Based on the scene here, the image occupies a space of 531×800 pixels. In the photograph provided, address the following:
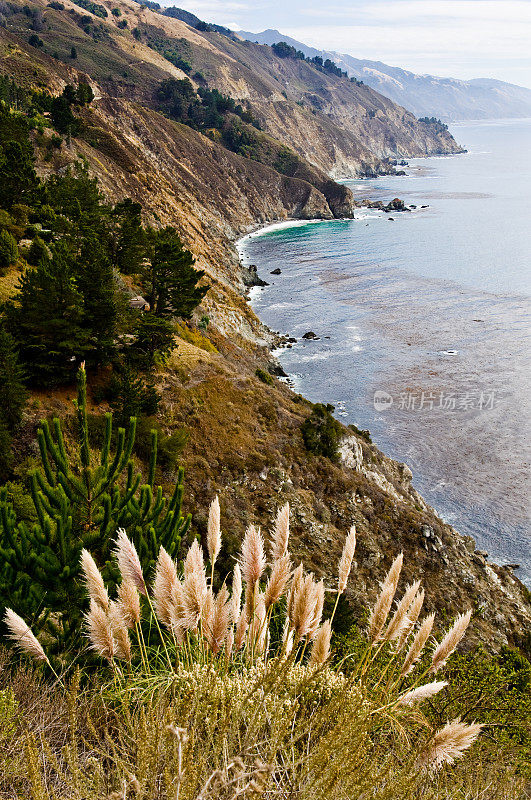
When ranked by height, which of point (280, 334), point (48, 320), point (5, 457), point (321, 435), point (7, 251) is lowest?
point (321, 435)

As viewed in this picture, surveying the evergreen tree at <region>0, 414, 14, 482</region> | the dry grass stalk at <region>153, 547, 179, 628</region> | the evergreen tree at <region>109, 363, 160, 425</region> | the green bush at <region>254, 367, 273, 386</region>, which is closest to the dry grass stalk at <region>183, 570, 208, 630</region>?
the dry grass stalk at <region>153, 547, 179, 628</region>

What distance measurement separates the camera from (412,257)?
321ft

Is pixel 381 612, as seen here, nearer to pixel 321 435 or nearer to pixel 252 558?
pixel 252 558

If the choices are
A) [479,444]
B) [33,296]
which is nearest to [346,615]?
[33,296]

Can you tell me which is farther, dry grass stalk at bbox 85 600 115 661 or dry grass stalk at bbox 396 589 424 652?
dry grass stalk at bbox 396 589 424 652

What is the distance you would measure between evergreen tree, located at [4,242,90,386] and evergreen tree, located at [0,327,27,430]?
1.29 metres

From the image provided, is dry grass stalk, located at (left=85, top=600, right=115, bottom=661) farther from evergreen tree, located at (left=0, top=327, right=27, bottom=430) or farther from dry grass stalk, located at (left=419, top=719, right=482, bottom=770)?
evergreen tree, located at (left=0, top=327, right=27, bottom=430)

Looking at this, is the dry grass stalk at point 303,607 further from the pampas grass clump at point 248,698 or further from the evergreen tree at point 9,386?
the evergreen tree at point 9,386

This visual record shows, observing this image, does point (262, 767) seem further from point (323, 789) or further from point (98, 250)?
point (98, 250)

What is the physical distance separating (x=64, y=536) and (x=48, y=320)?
15707 mm

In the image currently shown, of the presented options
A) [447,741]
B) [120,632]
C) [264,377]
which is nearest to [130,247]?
[264,377]

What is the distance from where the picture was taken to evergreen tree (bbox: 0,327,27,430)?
1834 cm

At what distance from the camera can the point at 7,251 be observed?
90.7 ft

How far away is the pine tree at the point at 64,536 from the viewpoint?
24.8 feet
